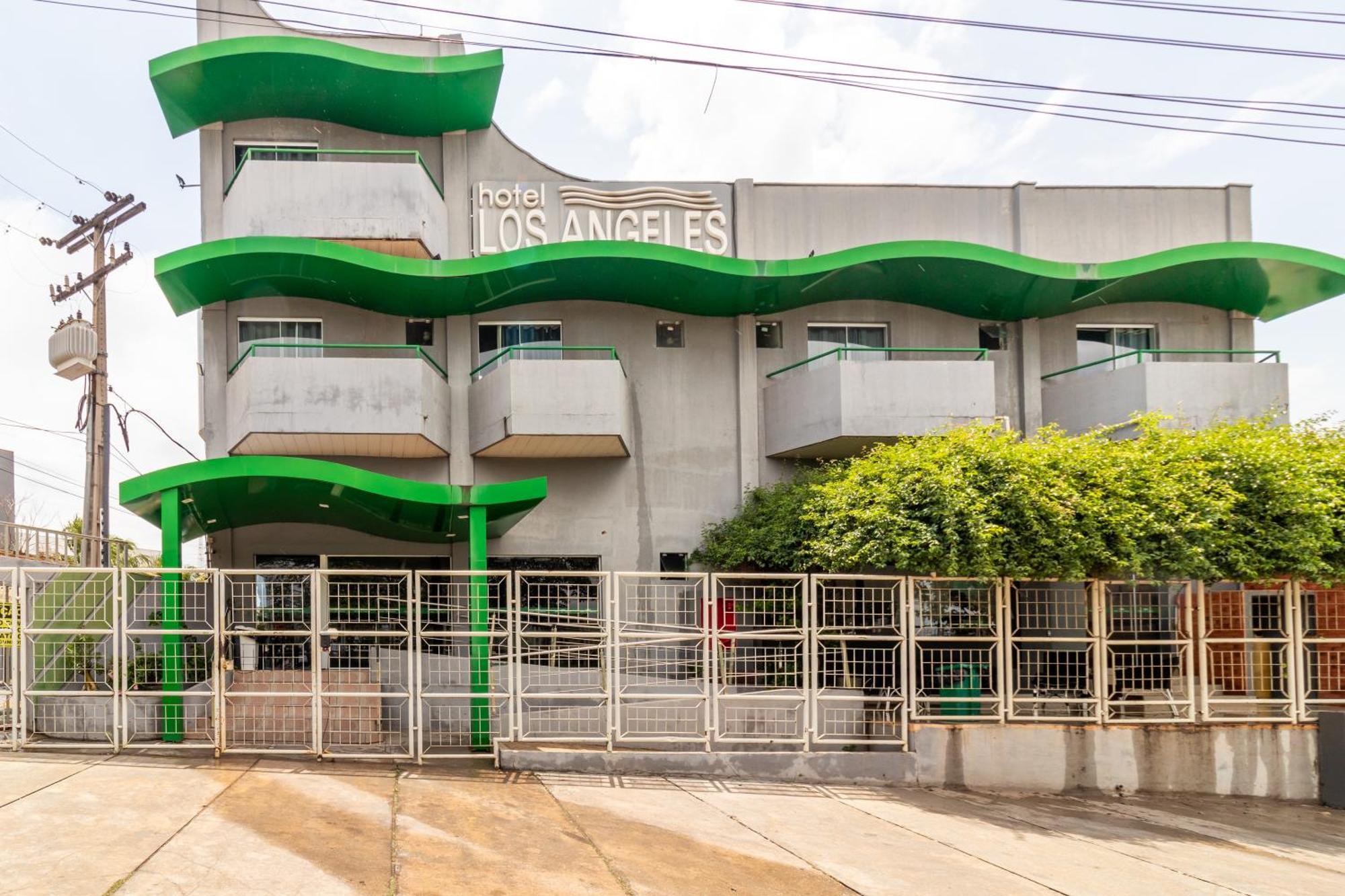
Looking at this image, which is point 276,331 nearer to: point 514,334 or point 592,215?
point 514,334

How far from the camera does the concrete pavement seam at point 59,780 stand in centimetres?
773

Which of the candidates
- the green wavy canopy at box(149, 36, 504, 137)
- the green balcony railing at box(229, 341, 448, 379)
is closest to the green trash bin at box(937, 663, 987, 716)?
the green balcony railing at box(229, 341, 448, 379)

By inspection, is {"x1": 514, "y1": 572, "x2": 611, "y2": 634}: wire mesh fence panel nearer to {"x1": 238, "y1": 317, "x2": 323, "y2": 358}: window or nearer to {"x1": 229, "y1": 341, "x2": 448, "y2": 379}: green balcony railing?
{"x1": 229, "y1": 341, "x2": 448, "y2": 379}: green balcony railing

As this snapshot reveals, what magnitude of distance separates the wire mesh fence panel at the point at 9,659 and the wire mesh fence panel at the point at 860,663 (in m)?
8.43

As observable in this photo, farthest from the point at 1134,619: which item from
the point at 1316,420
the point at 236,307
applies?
the point at 236,307

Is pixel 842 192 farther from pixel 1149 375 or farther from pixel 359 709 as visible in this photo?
pixel 359 709

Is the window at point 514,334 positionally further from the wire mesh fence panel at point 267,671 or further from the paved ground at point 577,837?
the paved ground at point 577,837

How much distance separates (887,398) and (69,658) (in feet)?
39.7


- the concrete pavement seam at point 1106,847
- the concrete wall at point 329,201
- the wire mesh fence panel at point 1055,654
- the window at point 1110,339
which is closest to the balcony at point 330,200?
the concrete wall at point 329,201

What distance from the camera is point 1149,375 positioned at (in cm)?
1666

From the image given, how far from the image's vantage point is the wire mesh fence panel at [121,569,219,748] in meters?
10.1

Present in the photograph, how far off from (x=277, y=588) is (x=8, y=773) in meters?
3.06

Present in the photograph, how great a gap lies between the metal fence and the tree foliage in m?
0.53

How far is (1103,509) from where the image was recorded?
11.4 m
